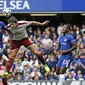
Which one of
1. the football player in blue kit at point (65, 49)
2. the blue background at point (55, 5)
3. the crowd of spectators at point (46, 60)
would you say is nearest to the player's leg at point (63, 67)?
the football player in blue kit at point (65, 49)

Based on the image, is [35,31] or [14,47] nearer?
[14,47]

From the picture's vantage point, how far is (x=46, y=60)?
24391 mm

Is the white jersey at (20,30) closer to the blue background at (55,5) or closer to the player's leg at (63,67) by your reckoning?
the player's leg at (63,67)

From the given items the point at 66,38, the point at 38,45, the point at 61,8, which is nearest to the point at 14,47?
the point at 66,38

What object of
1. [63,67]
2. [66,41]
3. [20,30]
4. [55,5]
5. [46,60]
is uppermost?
[20,30]

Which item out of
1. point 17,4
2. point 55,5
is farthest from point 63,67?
point 17,4

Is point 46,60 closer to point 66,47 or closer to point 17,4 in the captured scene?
point 66,47

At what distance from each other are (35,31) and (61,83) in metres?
7.13

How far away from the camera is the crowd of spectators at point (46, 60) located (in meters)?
23.5

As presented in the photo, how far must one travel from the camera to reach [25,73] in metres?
23.9

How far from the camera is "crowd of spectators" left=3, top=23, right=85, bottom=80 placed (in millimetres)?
23516

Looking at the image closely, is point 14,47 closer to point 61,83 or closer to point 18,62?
point 61,83

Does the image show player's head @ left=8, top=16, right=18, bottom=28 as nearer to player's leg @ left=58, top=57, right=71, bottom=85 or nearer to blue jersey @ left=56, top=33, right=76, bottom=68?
blue jersey @ left=56, top=33, right=76, bottom=68

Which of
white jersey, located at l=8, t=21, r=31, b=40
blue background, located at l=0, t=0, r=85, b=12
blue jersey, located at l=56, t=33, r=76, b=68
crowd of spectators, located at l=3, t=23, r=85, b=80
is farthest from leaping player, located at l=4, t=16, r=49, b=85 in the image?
blue background, located at l=0, t=0, r=85, b=12
